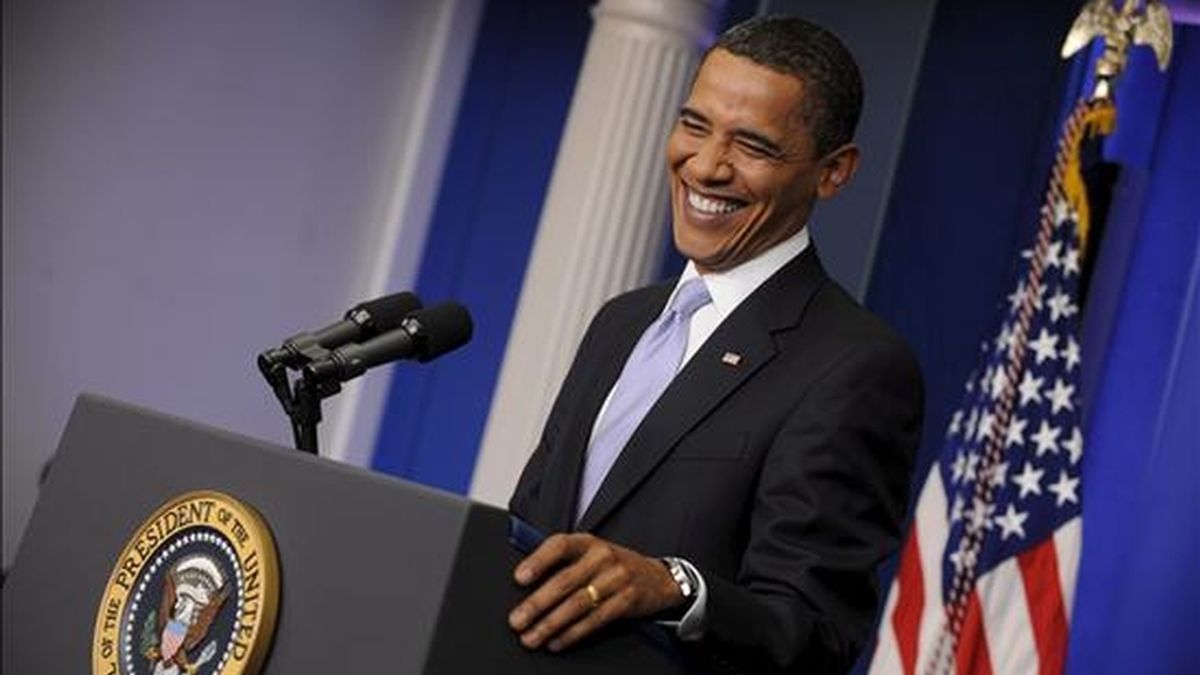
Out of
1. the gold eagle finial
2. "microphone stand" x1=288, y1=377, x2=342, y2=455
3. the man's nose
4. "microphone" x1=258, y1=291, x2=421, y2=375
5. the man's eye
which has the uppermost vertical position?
the gold eagle finial

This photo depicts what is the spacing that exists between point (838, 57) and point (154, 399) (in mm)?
4977

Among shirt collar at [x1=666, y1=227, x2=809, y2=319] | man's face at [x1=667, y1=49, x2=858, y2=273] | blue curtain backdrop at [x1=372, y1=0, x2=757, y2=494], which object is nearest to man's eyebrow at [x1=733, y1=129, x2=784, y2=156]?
man's face at [x1=667, y1=49, x2=858, y2=273]

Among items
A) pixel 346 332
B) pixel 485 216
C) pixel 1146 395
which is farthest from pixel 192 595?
pixel 485 216

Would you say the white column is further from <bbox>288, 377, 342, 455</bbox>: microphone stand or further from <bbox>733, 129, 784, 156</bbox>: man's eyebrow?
<bbox>288, 377, 342, 455</bbox>: microphone stand

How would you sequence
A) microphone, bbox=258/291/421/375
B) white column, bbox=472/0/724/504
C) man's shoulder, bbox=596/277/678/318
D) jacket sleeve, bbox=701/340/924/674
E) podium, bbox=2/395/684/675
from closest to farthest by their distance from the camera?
podium, bbox=2/395/684/675, jacket sleeve, bbox=701/340/924/674, microphone, bbox=258/291/421/375, man's shoulder, bbox=596/277/678/318, white column, bbox=472/0/724/504

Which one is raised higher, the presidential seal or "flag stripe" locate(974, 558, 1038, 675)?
"flag stripe" locate(974, 558, 1038, 675)

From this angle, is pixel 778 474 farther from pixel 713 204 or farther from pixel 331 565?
pixel 331 565

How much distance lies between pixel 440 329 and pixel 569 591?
48 cm

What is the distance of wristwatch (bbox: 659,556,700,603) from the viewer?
183 cm

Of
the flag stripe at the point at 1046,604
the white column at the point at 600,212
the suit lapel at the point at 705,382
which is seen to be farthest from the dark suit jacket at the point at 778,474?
the white column at the point at 600,212

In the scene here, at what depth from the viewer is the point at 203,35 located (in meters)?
6.82

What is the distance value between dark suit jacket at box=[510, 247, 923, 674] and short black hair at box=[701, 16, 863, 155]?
163 mm

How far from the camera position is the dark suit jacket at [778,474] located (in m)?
1.98

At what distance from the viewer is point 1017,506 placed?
4.47 m
